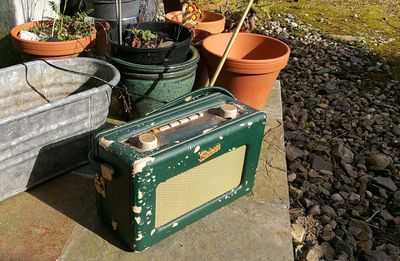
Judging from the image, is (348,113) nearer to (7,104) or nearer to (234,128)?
(234,128)

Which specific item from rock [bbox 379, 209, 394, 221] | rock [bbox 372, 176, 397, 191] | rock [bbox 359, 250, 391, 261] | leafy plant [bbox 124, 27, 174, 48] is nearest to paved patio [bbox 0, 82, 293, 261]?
rock [bbox 359, 250, 391, 261]

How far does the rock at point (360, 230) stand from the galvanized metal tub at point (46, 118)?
1551 millimetres

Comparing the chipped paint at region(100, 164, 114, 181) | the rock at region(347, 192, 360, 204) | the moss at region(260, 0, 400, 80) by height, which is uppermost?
the chipped paint at region(100, 164, 114, 181)

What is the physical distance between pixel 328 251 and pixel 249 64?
1163mm

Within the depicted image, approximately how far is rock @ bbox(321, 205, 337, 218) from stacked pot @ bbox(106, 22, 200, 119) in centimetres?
111

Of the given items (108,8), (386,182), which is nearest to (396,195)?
(386,182)

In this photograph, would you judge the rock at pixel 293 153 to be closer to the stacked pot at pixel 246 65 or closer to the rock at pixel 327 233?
the stacked pot at pixel 246 65

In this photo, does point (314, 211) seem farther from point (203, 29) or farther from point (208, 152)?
point (203, 29)

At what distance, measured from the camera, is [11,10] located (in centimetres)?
305

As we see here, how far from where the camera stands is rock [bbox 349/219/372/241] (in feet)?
8.16

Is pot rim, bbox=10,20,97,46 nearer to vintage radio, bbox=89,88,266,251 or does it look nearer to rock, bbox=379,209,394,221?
vintage radio, bbox=89,88,266,251

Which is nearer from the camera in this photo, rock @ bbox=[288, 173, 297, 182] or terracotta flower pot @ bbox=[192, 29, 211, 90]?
rock @ bbox=[288, 173, 297, 182]

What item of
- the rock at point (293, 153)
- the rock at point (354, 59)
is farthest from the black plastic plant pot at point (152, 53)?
the rock at point (354, 59)

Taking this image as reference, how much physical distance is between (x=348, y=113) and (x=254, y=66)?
1528 millimetres
